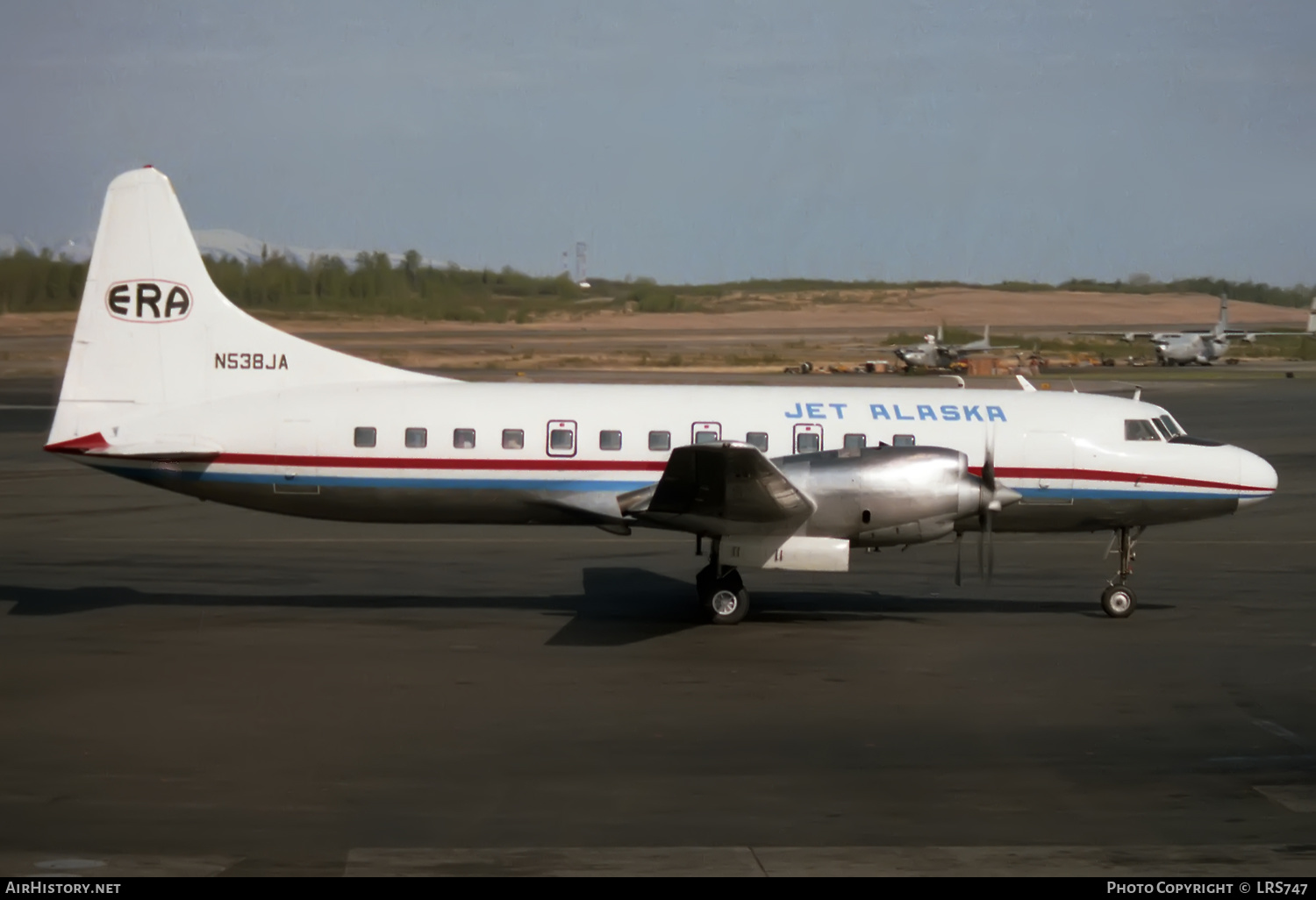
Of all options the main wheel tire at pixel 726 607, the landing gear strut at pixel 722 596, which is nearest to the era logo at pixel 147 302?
the landing gear strut at pixel 722 596

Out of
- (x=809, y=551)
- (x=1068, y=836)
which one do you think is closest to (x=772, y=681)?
(x=809, y=551)

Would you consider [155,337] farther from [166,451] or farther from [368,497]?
[368,497]

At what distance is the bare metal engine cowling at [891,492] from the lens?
17.0 meters

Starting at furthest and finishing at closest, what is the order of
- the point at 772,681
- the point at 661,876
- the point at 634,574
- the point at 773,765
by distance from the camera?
1. the point at 634,574
2. the point at 772,681
3. the point at 773,765
4. the point at 661,876

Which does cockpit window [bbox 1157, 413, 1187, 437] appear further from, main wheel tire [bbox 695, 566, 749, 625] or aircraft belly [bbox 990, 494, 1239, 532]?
main wheel tire [bbox 695, 566, 749, 625]

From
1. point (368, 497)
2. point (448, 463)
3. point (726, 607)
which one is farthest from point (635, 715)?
point (368, 497)

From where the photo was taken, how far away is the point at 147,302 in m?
19.0

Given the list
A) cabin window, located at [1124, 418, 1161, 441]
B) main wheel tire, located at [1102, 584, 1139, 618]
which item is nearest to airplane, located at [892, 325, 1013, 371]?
cabin window, located at [1124, 418, 1161, 441]

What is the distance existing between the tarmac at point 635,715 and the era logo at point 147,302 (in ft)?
12.4

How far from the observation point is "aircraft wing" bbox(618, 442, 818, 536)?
16391 mm

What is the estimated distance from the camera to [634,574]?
21859 millimetres

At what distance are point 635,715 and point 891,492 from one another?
5.08 meters

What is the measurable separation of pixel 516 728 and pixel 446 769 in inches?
54.5

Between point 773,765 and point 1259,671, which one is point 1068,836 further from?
point 1259,671
